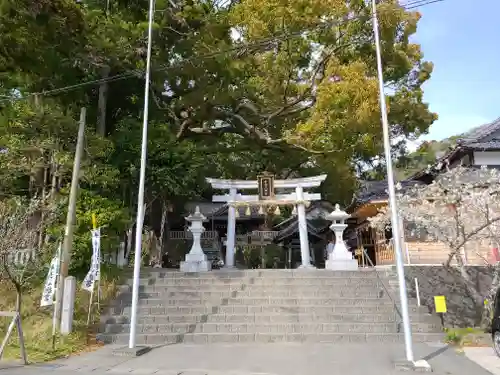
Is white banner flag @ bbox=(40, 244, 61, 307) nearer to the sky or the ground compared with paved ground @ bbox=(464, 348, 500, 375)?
nearer to the sky

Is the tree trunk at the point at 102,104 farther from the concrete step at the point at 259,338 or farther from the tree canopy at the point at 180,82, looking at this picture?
the concrete step at the point at 259,338

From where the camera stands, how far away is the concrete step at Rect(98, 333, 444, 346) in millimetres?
8891

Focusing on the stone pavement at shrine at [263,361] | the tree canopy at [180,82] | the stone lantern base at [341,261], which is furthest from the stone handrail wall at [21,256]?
the stone lantern base at [341,261]

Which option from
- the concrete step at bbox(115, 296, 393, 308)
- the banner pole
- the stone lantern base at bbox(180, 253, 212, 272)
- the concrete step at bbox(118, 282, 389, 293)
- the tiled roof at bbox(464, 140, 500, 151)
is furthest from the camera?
the tiled roof at bbox(464, 140, 500, 151)

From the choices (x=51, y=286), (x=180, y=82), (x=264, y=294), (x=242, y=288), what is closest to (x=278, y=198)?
(x=242, y=288)

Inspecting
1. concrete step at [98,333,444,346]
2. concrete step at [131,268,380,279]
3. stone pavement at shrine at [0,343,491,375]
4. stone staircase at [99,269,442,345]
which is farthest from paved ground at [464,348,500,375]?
concrete step at [131,268,380,279]

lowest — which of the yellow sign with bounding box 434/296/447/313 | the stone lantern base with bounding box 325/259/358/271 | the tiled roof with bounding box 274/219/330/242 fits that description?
the yellow sign with bounding box 434/296/447/313

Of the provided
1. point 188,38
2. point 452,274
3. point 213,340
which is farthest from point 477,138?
point 213,340

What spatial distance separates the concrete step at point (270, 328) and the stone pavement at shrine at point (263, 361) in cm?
72

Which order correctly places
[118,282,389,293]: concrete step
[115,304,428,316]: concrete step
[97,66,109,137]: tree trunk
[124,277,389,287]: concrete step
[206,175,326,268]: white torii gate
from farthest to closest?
[206,175,326,268]: white torii gate
[97,66,109,137]: tree trunk
[124,277,389,287]: concrete step
[118,282,389,293]: concrete step
[115,304,428,316]: concrete step

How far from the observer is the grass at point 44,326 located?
794 centimetres

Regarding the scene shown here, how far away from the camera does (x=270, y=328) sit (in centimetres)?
934

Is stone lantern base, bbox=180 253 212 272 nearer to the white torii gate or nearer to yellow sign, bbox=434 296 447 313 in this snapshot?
the white torii gate

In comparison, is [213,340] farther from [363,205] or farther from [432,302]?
[363,205]
